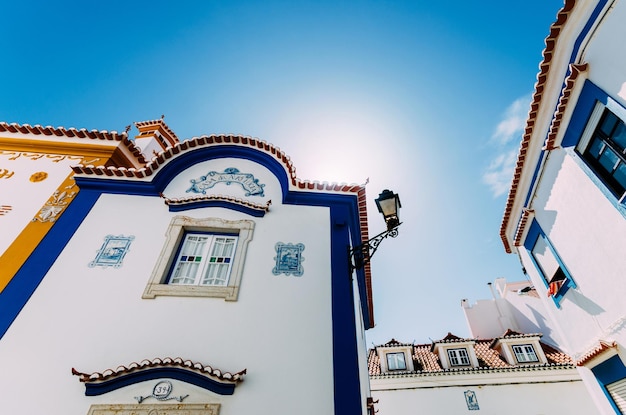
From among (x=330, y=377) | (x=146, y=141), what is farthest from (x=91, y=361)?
(x=146, y=141)

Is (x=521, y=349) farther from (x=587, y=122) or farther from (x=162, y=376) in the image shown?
(x=162, y=376)

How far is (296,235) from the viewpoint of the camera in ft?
18.9

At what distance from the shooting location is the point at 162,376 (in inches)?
155

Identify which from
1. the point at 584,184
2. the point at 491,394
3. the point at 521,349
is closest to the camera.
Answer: the point at 584,184

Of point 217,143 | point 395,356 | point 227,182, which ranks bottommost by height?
point 395,356

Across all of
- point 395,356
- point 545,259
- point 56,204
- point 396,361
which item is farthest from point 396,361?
point 56,204

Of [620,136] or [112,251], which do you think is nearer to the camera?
[620,136]

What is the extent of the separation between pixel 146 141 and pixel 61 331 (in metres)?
7.91

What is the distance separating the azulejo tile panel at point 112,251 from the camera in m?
5.13

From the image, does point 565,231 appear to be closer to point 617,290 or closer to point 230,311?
point 617,290

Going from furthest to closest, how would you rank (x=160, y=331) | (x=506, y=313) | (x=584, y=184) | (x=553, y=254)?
(x=506, y=313) < (x=553, y=254) < (x=584, y=184) < (x=160, y=331)

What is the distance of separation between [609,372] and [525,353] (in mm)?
9354

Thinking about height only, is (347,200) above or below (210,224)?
above

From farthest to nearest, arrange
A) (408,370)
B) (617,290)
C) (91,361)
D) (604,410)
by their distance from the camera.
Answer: (408,370) → (604,410) → (617,290) → (91,361)
